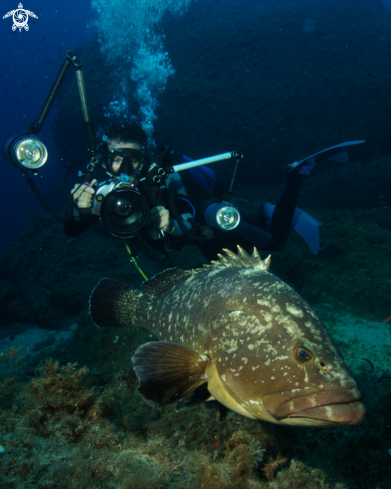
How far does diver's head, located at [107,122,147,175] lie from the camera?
4520mm

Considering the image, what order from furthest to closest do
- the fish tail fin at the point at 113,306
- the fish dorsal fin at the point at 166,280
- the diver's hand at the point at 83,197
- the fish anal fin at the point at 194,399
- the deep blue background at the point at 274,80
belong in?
the deep blue background at the point at 274,80
the diver's hand at the point at 83,197
the fish tail fin at the point at 113,306
the fish dorsal fin at the point at 166,280
the fish anal fin at the point at 194,399

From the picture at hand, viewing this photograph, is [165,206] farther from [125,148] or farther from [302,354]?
[302,354]

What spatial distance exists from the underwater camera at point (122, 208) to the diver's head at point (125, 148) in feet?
3.96

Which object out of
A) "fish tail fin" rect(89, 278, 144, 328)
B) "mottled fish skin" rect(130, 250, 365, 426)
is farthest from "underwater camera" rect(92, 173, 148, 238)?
"mottled fish skin" rect(130, 250, 365, 426)

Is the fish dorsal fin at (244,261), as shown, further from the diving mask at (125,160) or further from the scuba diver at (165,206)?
the diving mask at (125,160)

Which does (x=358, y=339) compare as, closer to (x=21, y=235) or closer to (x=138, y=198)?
(x=138, y=198)

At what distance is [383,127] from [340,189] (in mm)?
4083

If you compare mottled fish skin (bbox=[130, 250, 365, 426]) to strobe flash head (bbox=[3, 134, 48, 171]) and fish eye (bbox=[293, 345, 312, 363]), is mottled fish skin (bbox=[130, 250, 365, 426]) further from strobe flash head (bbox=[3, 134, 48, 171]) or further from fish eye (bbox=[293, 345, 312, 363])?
strobe flash head (bbox=[3, 134, 48, 171])

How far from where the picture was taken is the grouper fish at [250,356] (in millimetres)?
1531

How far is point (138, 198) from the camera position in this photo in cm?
339

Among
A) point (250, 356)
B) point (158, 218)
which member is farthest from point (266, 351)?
point (158, 218)

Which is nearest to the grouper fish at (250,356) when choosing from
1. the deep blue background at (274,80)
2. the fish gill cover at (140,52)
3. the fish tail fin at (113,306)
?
the fish tail fin at (113,306)

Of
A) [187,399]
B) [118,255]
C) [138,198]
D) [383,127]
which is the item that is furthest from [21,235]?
[383,127]

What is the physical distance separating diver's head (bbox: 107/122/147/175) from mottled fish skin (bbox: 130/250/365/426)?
2927mm
